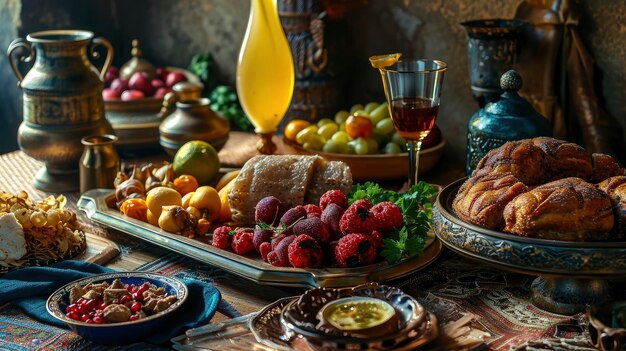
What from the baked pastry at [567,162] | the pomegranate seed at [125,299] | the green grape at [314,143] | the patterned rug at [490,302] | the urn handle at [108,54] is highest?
the urn handle at [108,54]

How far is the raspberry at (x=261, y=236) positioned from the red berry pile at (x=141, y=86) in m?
1.23

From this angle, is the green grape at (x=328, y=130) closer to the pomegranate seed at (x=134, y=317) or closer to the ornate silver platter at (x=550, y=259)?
the ornate silver platter at (x=550, y=259)

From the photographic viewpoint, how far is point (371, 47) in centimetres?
275

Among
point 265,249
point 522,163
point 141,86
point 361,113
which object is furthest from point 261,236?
point 141,86

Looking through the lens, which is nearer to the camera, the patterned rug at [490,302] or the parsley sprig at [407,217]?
the patterned rug at [490,302]

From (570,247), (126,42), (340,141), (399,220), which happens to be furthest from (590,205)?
(126,42)

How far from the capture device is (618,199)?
1.40m

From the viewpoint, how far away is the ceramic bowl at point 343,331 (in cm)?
124

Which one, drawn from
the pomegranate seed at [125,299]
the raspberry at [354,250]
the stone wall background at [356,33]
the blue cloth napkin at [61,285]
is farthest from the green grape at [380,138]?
the pomegranate seed at [125,299]

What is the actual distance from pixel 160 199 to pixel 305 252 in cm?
49

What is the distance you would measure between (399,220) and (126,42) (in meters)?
2.11

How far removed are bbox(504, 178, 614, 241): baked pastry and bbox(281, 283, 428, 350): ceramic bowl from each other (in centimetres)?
22

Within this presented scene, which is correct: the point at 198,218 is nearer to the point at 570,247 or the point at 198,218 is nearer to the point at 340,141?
the point at 340,141

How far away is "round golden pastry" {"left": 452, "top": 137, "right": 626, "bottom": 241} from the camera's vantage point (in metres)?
1.36
